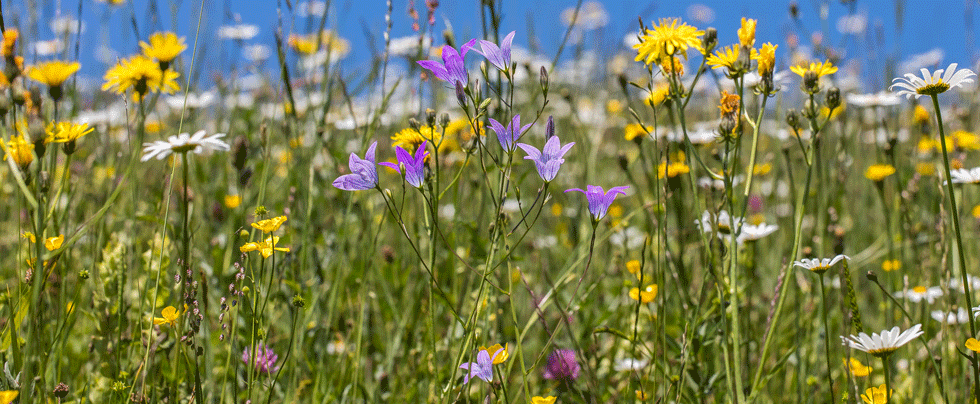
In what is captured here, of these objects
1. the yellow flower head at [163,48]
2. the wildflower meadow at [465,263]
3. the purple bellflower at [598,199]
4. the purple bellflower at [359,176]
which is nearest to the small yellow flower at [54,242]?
the wildflower meadow at [465,263]

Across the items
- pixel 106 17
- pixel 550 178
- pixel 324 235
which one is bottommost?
pixel 324 235

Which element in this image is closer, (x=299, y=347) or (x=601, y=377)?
(x=299, y=347)

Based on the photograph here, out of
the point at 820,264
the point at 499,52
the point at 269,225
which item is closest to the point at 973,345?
the point at 820,264

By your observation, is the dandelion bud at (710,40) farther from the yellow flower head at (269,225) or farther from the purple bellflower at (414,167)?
the yellow flower head at (269,225)

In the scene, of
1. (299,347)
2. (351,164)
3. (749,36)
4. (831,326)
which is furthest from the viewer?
(831,326)

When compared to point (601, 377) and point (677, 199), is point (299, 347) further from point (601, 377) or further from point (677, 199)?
point (677, 199)

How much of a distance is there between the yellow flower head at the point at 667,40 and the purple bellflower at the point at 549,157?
0.19 m

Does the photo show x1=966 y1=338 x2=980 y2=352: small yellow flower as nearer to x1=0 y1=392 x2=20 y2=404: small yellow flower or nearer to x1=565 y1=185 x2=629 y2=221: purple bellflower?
x1=565 y1=185 x2=629 y2=221: purple bellflower

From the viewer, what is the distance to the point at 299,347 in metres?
1.21

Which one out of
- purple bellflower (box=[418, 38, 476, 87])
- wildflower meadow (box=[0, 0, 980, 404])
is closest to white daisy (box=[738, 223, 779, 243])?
wildflower meadow (box=[0, 0, 980, 404])

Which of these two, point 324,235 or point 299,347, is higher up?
point 324,235

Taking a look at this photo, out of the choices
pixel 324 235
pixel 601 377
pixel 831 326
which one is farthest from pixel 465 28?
pixel 831 326

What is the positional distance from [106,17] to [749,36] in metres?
2.64

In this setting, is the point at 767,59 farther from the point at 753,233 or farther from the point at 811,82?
the point at 753,233
